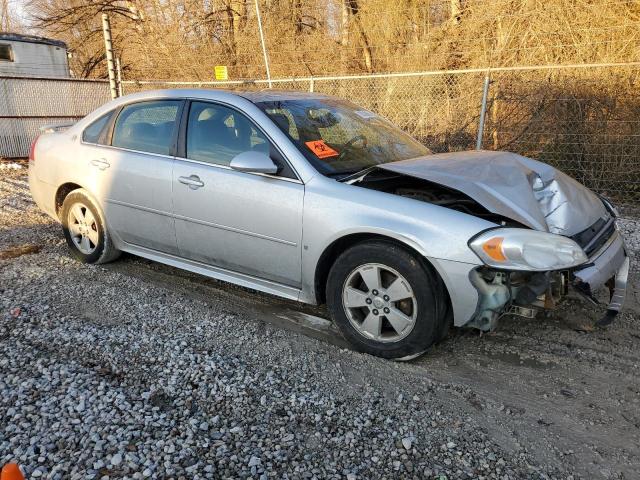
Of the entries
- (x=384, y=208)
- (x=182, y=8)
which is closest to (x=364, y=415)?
(x=384, y=208)

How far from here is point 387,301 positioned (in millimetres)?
3205

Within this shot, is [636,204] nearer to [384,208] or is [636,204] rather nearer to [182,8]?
[384,208]

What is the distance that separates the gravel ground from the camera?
2.40 m

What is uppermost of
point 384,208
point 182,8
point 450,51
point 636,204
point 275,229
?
point 182,8

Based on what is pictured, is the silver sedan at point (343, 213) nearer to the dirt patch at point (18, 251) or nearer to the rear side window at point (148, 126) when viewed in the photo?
the rear side window at point (148, 126)

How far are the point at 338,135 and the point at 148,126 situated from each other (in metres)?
1.65

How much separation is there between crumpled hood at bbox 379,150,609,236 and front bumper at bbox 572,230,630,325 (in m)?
0.20

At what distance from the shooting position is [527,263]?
9.43 feet

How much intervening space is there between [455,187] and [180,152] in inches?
85.0

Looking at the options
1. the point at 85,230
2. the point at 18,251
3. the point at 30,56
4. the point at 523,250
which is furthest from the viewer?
the point at 30,56

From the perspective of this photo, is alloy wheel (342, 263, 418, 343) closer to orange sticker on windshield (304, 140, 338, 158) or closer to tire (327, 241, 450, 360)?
tire (327, 241, 450, 360)

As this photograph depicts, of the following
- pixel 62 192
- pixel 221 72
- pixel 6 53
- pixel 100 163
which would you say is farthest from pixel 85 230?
pixel 6 53

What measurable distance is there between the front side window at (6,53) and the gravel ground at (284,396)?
15.4 meters

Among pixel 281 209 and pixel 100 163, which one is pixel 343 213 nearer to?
pixel 281 209
